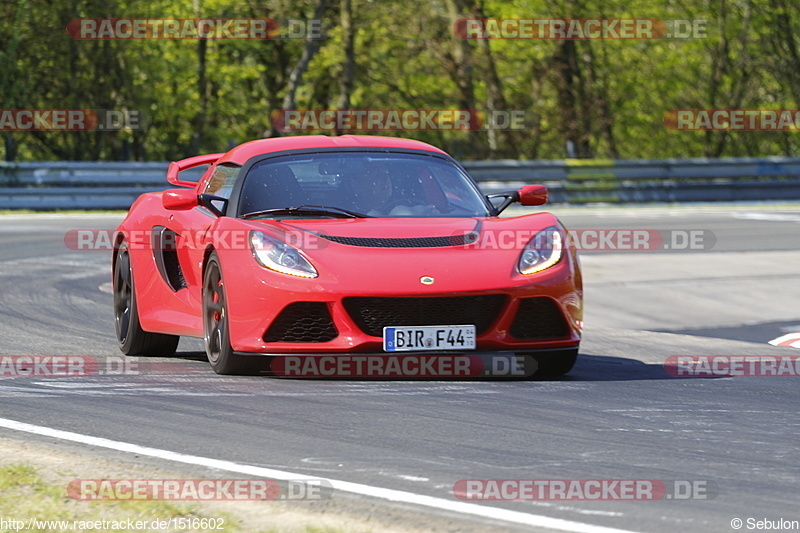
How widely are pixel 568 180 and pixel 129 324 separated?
16.9 m

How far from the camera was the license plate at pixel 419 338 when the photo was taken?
7.03 metres

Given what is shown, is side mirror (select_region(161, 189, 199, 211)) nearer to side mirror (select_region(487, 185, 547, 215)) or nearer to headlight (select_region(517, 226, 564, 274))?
side mirror (select_region(487, 185, 547, 215))

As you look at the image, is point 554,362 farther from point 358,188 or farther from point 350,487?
point 350,487

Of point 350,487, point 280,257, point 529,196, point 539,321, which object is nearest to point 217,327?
point 280,257

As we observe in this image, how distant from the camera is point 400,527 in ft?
13.4

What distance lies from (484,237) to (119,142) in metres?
21.8

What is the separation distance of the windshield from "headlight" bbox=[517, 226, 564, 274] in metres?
0.67

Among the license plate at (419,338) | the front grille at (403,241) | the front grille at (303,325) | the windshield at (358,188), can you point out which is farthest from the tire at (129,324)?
the license plate at (419,338)

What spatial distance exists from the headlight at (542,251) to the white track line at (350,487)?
2678 millimetres

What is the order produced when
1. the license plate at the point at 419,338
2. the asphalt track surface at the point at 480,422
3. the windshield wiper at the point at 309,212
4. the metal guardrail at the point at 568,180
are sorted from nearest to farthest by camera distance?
the asphalt track surface at the point at 480,422, the license plate at the point at 419,338, the windshield wiper at the point at 309,212, the metal guardrail at the point at 568,180

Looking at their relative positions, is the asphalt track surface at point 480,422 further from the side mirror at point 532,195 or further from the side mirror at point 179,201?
the side mirror at point 532,195

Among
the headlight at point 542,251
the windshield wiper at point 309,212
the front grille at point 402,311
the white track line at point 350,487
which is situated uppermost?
the windshield wiper at point 309,212

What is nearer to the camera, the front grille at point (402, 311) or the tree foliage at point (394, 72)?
the front grille at point (402, 311)

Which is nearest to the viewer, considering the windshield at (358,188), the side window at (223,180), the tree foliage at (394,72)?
the windshield at (358,188)
